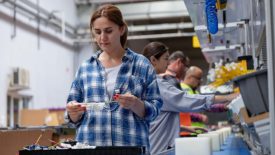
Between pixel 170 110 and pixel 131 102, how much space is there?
3.65 ft

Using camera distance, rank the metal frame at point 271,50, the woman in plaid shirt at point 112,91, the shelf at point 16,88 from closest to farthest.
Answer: the metal frame at point 271,50
the woman in plaid shirt at point 112,91
the shelf at point 16,88

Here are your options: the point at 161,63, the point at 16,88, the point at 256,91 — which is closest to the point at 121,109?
the point at 256,91

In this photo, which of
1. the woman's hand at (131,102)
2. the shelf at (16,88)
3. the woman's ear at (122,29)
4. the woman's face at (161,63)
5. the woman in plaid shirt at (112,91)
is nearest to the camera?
the woman's hand at (131,102)

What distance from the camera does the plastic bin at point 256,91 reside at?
3.56ft

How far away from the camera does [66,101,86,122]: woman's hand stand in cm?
150

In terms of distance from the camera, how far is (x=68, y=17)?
10.5 m

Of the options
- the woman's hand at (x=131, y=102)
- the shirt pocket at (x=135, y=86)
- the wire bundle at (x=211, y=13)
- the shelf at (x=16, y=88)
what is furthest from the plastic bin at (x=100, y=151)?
the shelf at (x=16, y=88)

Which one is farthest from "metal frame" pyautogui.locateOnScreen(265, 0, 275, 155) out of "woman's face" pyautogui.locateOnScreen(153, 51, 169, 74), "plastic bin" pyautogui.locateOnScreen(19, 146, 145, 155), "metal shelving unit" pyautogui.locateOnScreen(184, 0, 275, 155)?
"woman's face" pyautogui.locateOnScreen(153, 51, 169, 74)

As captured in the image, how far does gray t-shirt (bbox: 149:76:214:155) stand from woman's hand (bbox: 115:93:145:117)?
0.91 meters

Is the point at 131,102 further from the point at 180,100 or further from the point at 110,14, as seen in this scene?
the point at 180,100

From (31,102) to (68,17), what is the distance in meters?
2.67

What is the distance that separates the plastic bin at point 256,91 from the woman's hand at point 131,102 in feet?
1.47

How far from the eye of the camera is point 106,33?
1613mm

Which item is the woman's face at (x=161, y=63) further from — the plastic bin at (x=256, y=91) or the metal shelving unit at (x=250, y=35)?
the plastic bin at (x=256, y=91)
